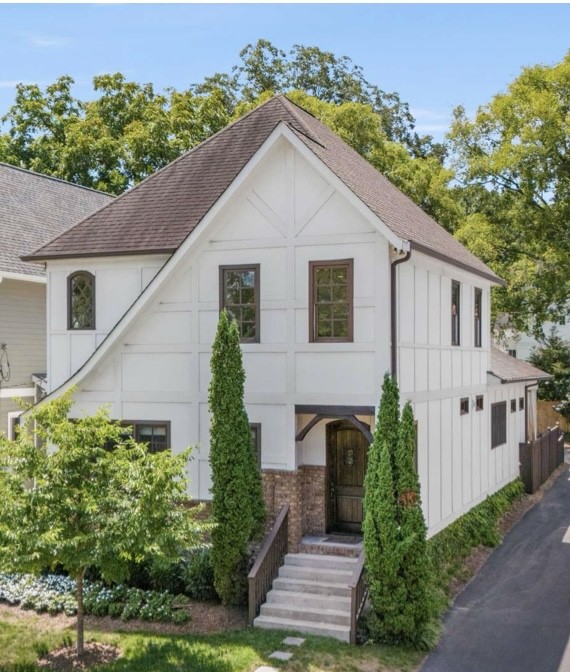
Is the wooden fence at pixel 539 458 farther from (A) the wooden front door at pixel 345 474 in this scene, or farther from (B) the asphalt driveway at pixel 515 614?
(A) the wooden front door at pixel 345 474

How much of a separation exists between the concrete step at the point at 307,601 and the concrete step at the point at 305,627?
33cm

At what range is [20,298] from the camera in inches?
770

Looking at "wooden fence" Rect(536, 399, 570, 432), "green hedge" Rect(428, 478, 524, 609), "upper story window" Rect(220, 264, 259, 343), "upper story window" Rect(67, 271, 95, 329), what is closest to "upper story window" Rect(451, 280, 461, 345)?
"green hedge" Rect(428, 478, 524, 609)

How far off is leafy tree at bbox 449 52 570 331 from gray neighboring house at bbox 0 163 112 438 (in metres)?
16.5

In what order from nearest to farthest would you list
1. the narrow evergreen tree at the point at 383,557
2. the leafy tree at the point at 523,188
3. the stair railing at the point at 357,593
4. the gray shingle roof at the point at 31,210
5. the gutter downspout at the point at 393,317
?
the narrow evergreen tree at the point at 383,557
the stair railing at the point at 357,593
the gutter downspout at the point at 393,317
the gray shingle roof at the point at 31,210
the leafy tree at the point at 523,188

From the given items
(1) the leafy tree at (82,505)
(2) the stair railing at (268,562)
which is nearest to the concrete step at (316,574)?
(2) the stair railing at (268,562)

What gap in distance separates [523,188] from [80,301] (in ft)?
65.4

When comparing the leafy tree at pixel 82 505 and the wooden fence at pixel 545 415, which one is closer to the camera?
the leafy tree at pixel 82 505

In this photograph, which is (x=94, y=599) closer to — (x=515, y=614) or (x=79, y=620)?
(x=79, y=620)

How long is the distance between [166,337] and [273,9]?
21.2 ft

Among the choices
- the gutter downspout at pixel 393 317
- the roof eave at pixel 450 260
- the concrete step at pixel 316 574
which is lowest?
the concrete step at pixel 316 574

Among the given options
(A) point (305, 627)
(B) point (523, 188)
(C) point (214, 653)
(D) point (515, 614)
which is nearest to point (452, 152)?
(B) point (523, 188)

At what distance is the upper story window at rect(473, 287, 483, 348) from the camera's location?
20.2 meters

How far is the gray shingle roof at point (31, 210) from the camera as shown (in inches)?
779
